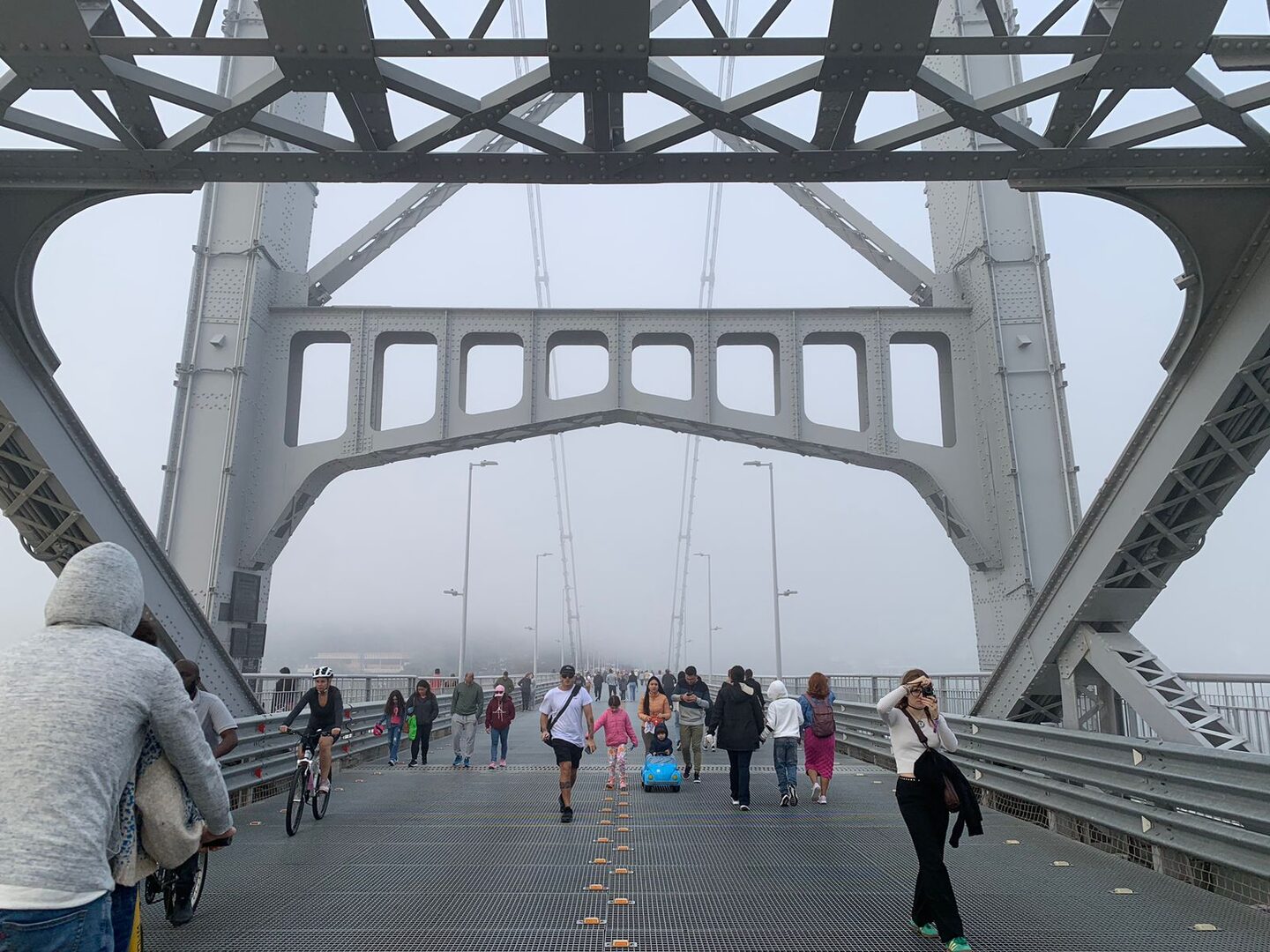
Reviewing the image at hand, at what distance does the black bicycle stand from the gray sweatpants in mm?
10712

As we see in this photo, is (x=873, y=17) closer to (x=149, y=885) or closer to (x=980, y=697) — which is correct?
(x=149, y=885)

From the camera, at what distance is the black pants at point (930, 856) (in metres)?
6.15

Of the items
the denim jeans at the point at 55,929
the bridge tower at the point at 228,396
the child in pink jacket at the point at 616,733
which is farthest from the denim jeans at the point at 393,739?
the denim jeans at the point at 55,929

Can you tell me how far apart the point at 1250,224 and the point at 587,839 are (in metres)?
7.91

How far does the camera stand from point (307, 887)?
7863 millimetres

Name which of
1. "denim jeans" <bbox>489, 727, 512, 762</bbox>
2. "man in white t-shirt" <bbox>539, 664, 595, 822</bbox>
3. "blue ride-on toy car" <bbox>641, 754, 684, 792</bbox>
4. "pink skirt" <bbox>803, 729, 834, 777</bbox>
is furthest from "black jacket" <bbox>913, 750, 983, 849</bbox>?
"denim jeans" <bbox>489, 727, 512, 762</bbox>

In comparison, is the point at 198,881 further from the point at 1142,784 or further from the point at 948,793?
the point at 1142,784

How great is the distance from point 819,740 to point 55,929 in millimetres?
11425

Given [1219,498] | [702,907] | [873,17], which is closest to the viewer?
[873,17]

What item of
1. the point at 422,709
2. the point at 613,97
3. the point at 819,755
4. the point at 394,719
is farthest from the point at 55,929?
the point at 422,709

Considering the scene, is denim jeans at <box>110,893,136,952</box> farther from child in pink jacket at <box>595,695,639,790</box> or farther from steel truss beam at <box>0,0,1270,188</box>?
child in pink jacket at <box>595,695,639,790</box>

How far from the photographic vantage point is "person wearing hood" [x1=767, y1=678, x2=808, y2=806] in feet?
42.0

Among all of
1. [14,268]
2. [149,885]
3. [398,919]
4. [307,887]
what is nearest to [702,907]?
[398,919]

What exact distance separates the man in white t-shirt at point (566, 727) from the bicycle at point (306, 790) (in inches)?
98.4
